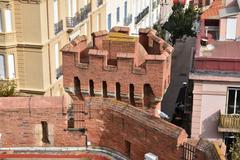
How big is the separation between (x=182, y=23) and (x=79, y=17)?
22.5 m

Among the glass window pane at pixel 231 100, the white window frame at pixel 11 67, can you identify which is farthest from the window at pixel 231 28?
the white window frame at pixel 11 67

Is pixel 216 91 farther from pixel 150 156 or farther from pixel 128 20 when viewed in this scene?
pixel 128 20

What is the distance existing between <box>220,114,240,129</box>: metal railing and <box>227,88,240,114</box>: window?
1.19 ft

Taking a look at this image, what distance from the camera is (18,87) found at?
119 feet

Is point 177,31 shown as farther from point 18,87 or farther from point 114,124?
point 114,124

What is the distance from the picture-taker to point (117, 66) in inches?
704

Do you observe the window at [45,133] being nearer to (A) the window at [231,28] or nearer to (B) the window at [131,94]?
(B) the window at [131,94]

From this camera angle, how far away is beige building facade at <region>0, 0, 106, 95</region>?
33906mm

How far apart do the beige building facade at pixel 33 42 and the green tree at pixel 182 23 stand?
25117 millimetres

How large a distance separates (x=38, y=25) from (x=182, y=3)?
38.1 metres

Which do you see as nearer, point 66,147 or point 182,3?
A: point 66,147

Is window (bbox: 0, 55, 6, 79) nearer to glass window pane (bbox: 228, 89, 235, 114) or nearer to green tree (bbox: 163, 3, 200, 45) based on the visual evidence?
glass window pane (bbox: 228, 89, 235, 114)

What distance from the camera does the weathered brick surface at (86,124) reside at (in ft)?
50.9

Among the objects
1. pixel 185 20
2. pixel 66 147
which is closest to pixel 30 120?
pixel 66 147
